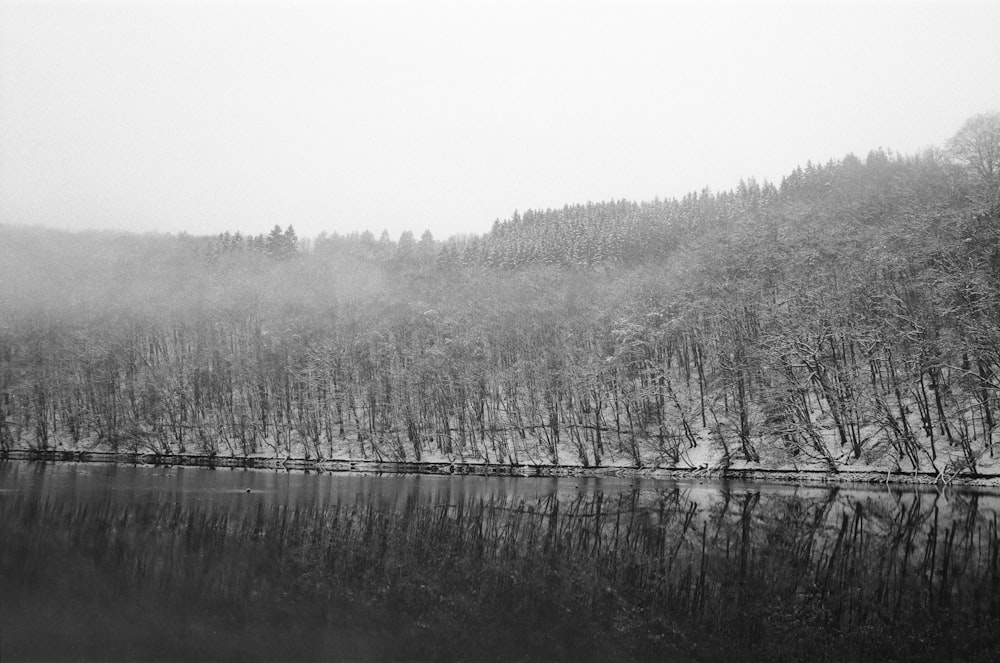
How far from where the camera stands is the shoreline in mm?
43406

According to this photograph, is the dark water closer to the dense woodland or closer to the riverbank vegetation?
the riverbank vegetation

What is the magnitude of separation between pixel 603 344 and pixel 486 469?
23.8 m

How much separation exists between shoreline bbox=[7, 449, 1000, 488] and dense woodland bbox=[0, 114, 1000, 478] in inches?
57.0

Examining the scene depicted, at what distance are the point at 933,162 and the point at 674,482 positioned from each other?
70.7m

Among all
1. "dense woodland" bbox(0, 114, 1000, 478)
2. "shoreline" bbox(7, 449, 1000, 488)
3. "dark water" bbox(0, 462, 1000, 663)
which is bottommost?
"shoreline" bbox(7, 449, 1000, 488)

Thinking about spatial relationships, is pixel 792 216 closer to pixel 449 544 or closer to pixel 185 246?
pixel 449 544

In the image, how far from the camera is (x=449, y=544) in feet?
75.7

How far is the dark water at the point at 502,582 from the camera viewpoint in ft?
40.7

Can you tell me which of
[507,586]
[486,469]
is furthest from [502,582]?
[486,469]

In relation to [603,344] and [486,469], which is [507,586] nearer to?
[486,469]

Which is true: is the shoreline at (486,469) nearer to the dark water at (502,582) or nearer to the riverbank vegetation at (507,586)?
the dark water at (502,582)

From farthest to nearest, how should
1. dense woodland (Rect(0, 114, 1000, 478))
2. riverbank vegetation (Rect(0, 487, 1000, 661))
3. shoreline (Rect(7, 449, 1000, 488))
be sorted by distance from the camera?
dense woodland (Rect(0, 114, 1000, 478))
shoreline (Rect(7, 449, 1000, 488))
riverbank vegetation (Rect(0, 487, 1000, 661))

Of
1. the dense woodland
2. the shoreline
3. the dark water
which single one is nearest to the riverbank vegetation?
the dark water

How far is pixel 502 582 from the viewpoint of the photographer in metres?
17.4
